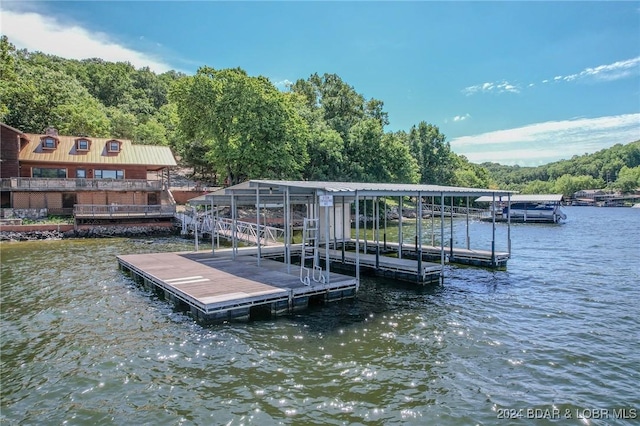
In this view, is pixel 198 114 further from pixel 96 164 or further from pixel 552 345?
pixel 552 345

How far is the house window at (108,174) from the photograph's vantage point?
35994 mm

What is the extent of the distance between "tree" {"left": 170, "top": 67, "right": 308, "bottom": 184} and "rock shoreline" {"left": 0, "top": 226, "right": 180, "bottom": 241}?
8.40 meters

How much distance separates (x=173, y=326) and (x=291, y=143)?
29.0 m

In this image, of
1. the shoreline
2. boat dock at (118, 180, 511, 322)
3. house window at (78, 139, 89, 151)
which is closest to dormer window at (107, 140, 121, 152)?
house window at (78, 139, 89, 151)

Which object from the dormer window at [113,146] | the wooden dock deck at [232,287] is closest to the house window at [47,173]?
the dormer window at [113,146]

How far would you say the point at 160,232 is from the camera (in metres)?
32.0

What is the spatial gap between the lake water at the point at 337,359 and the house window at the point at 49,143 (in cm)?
2512

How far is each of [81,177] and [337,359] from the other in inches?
1375

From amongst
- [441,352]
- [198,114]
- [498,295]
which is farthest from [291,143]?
[441,352]

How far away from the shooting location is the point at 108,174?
119 feet

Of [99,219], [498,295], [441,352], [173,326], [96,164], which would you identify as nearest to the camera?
[441,352]

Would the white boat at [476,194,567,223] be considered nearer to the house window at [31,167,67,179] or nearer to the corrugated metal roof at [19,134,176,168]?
the corrugated metal roof at [19,134,176,168]

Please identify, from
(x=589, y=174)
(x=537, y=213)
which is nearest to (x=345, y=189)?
(x=537, y=213)

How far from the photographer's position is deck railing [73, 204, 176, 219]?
30.7m
